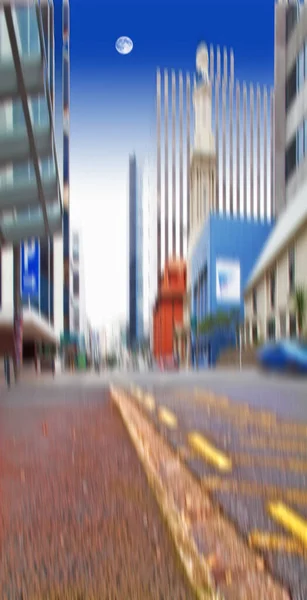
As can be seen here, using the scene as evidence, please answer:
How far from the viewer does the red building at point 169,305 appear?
103625 millimetres

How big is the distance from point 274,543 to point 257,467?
56.8 inches

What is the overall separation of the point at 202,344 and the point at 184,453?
189ft

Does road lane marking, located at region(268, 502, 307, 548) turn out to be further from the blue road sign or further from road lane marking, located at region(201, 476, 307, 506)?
the blue road sign

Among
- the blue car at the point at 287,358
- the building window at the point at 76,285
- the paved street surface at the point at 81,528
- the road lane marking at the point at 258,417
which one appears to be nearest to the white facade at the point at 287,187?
the blue car at the point at 287,358

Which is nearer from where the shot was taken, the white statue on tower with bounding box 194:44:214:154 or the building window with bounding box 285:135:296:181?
the building window with bounding box 285:135:296:181

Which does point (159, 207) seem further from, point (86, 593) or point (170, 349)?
point (86, 593)

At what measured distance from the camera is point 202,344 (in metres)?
61.2

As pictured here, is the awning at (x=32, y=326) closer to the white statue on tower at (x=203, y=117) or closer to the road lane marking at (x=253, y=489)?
the road lane marking at (x=253, y=489)

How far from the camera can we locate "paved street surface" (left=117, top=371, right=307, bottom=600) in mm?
2301

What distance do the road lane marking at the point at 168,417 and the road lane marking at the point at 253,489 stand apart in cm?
221

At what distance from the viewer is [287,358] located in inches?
799

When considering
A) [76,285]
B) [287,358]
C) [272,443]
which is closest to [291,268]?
[287,358]

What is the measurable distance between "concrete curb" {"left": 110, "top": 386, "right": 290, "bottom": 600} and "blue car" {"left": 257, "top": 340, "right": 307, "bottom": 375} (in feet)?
53.2

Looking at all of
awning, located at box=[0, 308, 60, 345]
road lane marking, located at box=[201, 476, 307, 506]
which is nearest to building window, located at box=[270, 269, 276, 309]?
awning, located at box=[0, 308, 60, 345]
